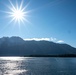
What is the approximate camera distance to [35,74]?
105812mm

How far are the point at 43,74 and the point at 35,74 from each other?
422 centimetres

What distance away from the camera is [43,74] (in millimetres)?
106750

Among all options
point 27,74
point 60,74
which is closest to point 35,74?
point 27,74

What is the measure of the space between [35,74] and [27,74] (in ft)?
13.4

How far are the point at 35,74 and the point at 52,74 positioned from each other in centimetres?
884

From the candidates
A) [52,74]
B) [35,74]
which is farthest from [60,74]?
[35,74]

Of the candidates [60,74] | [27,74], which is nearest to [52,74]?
[60,74]

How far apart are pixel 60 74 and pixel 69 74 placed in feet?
15.5

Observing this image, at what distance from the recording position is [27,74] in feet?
347

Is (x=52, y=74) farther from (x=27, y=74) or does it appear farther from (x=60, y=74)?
(x=27, y=74)

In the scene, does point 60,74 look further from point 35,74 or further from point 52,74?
point 35,74

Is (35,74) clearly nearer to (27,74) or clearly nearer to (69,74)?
(27,74)

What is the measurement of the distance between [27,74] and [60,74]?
1706 cm

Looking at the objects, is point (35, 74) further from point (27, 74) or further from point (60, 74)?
point (60, 74)
